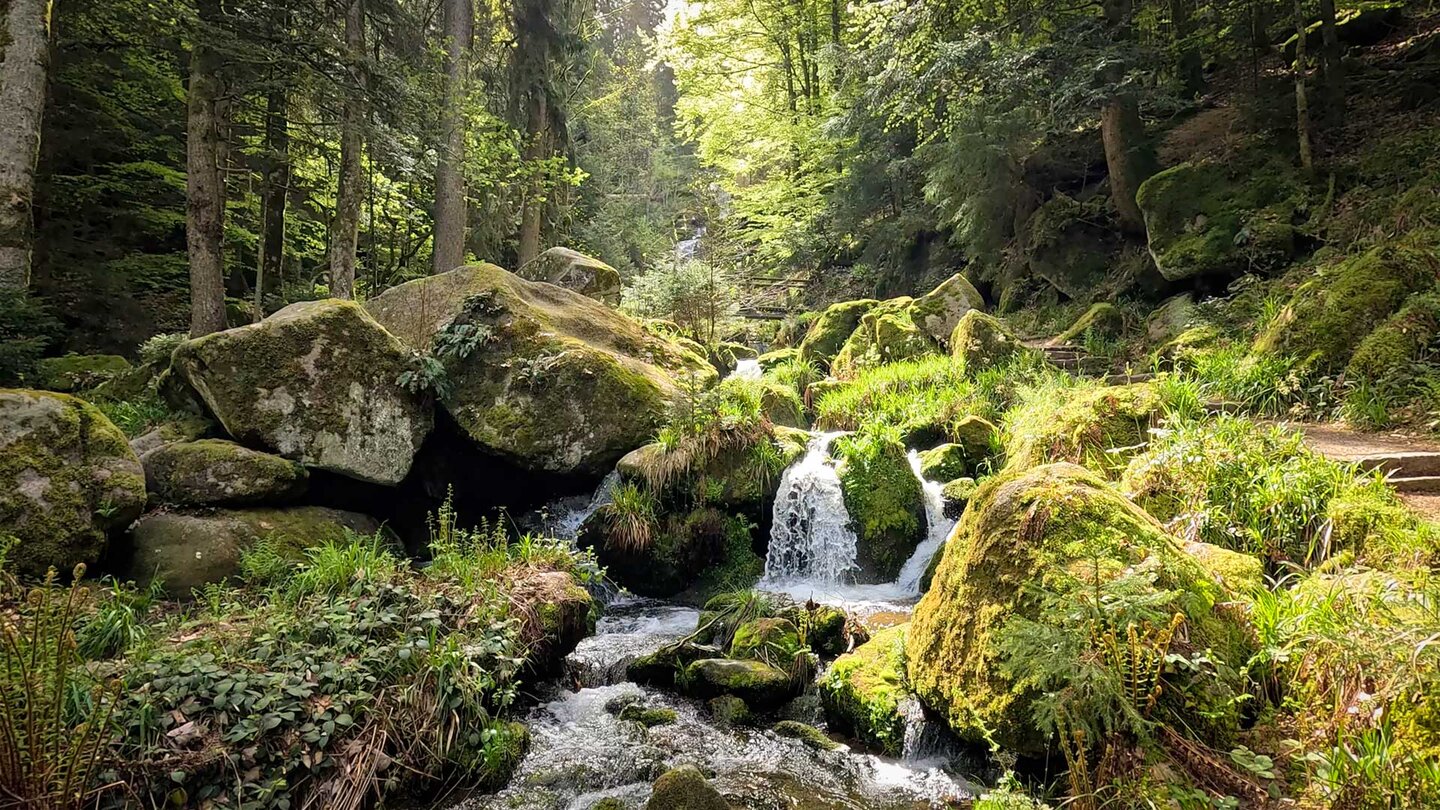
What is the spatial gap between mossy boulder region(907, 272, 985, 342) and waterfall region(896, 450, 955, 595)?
5.20 meters

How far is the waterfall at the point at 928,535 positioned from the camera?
777 cm

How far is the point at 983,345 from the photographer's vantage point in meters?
10.7

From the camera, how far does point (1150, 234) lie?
11.7 meters

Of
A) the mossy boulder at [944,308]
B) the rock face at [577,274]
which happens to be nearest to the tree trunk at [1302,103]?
the mossy boulder at [944,308]

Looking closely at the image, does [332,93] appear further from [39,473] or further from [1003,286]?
[1003,286]

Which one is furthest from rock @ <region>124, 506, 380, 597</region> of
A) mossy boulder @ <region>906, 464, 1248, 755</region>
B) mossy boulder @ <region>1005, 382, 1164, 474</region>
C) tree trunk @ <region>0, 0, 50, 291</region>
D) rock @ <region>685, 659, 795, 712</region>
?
mossy boulder @ <region>1005, 382, 1164, 474</region>

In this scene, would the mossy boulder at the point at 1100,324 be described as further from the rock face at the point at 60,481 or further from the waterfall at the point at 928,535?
the rock face at the point at 60,481

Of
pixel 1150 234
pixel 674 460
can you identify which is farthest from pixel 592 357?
pixel 1150 234

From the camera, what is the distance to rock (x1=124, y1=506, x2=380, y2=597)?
551cm

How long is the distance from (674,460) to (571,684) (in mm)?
3219

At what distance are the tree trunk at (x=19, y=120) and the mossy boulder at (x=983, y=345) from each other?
12.2 meters

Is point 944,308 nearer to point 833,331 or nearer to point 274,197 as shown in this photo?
point 833,331

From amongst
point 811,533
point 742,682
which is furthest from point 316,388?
point 811,533

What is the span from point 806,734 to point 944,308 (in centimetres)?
1030
